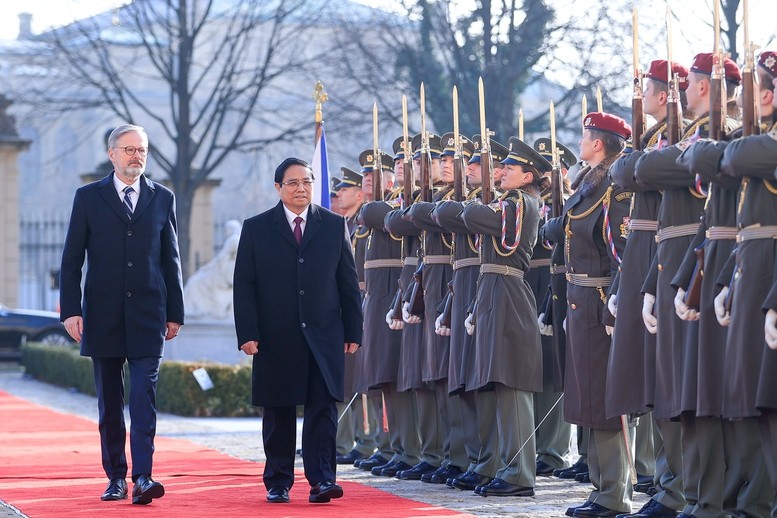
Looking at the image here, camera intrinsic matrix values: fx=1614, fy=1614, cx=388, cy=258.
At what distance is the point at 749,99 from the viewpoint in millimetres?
7121

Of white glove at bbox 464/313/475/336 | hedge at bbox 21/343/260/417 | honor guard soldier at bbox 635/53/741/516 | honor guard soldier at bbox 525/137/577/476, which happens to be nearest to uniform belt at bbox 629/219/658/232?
honor guard soldier at bbox 635/53/741/516

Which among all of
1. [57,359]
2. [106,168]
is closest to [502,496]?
[57,359]

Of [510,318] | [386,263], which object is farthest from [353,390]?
[510,318]

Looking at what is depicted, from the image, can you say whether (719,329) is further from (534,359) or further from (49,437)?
(49,437)

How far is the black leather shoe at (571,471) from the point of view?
1058 centimetres

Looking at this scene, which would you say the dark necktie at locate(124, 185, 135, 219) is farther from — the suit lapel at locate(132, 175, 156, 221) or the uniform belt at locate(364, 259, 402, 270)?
the uniform belt at locate(364, 259, 402, 270)

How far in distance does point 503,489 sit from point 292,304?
165 centimetres

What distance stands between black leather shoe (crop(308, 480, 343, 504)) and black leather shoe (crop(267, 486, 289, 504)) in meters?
0.14

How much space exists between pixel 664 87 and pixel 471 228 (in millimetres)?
1569

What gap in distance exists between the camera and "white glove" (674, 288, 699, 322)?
24.3 ft

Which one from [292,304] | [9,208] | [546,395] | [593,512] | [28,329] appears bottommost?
[593,512]

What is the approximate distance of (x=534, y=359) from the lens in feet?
31.7

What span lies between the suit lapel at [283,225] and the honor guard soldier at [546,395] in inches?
87.8

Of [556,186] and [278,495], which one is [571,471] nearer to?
[556,186]
